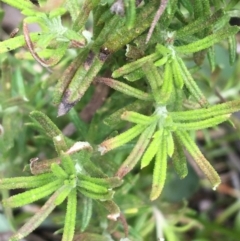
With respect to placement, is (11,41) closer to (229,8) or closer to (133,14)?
(133,14)

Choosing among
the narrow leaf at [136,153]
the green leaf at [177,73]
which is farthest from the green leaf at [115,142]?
the green leaf at [177,73]

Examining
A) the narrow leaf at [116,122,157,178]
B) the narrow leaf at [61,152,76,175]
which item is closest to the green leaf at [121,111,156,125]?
the narrow leaf at [116,122,157,178]

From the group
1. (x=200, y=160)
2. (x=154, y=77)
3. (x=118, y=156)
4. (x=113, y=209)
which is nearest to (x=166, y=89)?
(x=154, y=77)

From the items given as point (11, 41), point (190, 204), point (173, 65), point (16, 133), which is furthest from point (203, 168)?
point (190, 204)

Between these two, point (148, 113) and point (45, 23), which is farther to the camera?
point (148, 113)

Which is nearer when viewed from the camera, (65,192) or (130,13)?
(130,13)

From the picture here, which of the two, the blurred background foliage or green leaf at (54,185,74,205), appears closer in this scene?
green leaf at (54,185,74,205)

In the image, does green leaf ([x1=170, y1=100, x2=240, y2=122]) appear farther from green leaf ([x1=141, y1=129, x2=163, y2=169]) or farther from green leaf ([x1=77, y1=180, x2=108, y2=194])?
green leaf ([x1=77, y1=180, x2=108, y2=194])

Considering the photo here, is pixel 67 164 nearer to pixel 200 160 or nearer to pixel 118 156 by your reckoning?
pixel 200 160
